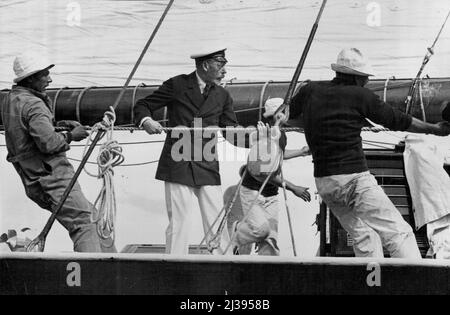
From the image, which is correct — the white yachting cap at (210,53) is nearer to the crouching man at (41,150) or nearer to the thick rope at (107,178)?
the thick rope at (107,178)

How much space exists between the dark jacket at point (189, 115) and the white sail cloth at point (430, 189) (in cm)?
83

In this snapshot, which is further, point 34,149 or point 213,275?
point 34,149

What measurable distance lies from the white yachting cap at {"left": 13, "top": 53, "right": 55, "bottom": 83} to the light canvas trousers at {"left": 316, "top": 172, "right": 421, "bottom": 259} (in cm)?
136

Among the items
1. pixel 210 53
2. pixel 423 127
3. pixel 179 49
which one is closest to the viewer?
pixel 423 127

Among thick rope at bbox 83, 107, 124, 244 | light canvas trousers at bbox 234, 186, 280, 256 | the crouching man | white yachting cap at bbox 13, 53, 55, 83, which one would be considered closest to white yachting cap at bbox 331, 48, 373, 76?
light canvas trousers at bbox 234, 186, 280, 256

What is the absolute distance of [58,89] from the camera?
5.14m

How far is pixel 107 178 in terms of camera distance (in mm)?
4844

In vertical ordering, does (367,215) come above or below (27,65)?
below

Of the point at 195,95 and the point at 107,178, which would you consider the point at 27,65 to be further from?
the point at 195,95

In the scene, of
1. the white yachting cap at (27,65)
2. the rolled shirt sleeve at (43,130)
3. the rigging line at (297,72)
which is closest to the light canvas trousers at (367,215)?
the rigging line at (297,72)

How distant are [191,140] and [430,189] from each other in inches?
42.8

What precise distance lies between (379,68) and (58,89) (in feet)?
4.98

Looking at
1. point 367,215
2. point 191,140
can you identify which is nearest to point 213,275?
point 191,140
